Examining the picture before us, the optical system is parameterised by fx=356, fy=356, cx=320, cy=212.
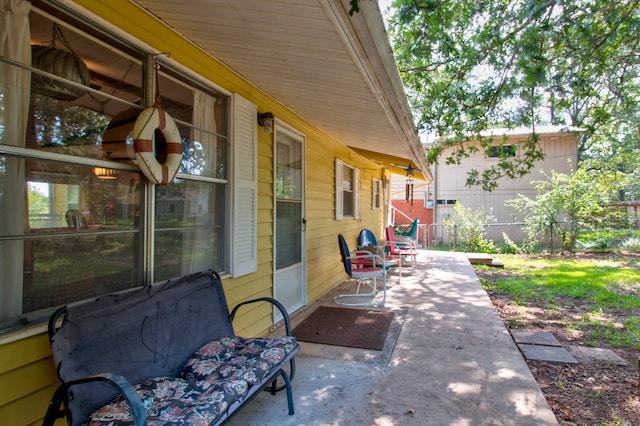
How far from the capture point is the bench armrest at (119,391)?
1.24m

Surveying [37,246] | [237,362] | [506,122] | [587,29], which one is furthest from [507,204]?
[37,246]

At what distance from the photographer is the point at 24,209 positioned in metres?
1.53

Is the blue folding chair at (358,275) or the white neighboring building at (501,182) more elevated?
the white neighboring building at (501,182)

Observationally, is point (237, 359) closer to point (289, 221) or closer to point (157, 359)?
point (157, 359)

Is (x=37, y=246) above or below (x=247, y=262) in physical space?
above

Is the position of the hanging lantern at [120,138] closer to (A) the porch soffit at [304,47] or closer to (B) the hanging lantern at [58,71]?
(B) the hanging lantern at [58,71]

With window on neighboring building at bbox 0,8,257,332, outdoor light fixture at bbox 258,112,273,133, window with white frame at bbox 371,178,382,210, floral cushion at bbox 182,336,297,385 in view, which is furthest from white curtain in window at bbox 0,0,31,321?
window with white frame at bbox 371,178,382,210

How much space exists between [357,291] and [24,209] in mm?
4297

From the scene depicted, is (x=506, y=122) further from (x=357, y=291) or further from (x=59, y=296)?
(x=59, y=296)

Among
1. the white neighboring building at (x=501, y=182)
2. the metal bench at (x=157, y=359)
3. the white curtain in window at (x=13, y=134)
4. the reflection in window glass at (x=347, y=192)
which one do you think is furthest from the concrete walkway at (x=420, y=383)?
the white neighboring building at (x=501, y=182)

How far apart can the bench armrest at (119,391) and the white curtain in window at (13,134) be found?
408mm

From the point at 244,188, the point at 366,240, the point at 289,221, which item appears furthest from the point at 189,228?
the point at 366,240

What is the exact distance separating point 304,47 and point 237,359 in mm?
1932

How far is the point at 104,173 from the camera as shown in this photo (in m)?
1.88
